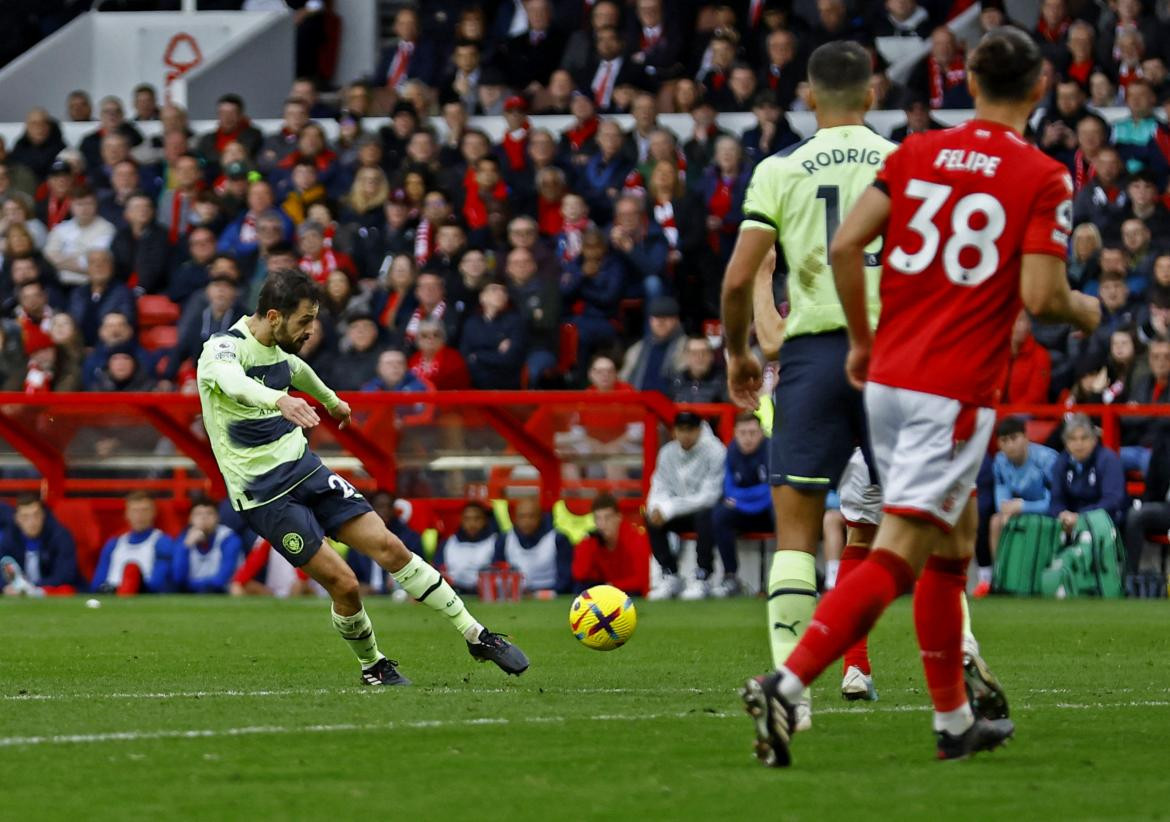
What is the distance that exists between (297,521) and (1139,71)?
1329 cm

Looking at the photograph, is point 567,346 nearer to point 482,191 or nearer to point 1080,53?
point 482,191

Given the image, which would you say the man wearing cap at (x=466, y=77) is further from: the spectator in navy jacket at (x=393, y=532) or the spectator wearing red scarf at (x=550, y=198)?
the spectator in navy jacket at (x=393, y=532)

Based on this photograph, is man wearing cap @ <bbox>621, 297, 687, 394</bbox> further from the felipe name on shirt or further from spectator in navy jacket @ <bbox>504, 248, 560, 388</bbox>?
the felipe name on shirt

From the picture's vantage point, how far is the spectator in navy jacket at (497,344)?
19.4 meters

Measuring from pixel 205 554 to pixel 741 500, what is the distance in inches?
185

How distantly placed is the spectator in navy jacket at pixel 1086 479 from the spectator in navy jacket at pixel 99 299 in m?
9.56

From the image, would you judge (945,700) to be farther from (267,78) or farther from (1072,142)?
(267,78)

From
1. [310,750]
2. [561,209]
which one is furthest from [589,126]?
[310,750]

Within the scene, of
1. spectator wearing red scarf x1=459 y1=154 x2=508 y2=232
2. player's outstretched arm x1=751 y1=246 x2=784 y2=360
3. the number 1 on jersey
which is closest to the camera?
the number 1 on jersey

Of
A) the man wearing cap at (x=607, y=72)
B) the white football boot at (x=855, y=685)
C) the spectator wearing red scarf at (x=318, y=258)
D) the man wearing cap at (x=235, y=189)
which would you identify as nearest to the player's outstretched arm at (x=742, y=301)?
the white football boot at (x=855, y=685)

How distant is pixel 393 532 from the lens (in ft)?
56.6

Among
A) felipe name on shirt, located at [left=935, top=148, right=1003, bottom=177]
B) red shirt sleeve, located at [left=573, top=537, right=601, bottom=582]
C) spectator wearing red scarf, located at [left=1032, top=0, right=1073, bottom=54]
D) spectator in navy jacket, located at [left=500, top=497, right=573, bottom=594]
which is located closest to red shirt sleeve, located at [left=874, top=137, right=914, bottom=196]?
felipe name on shirt, located at [left=935, top=148, right=1003, bottom=177]

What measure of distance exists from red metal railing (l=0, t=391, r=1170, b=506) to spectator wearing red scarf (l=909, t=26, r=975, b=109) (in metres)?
4.52

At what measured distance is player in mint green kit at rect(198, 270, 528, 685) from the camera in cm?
928
